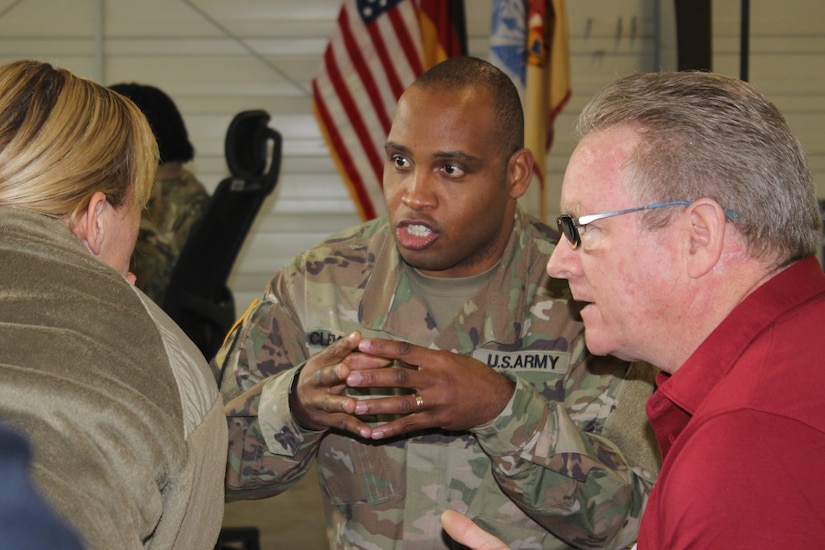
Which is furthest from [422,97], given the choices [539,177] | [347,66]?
[347,66]

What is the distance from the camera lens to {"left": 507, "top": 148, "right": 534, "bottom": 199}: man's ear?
2352 mm

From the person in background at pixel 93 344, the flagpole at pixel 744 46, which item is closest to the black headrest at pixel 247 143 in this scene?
the person in background at pixel 93 344

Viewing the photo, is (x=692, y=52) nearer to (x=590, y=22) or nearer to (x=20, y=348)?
(x=590, y=22)

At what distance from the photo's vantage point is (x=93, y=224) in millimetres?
1441

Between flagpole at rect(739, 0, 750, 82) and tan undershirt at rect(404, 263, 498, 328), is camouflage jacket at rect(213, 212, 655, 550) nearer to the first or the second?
tan undershirt at rect(404, 263, 498, 328)

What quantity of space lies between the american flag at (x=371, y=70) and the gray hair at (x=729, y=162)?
569cm

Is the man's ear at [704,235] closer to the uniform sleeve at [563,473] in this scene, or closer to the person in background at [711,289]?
the person in background at [711,289]

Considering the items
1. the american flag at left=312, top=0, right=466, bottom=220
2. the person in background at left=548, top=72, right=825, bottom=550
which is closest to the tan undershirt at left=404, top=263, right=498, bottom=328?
the person in background at left=548, top=72, right=825, bottom=550

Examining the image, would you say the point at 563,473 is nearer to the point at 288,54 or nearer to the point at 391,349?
the point at 391,349

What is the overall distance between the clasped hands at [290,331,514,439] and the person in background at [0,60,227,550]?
36cm

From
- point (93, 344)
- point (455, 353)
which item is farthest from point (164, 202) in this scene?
point (93, 344)

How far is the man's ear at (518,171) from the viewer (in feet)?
7.72

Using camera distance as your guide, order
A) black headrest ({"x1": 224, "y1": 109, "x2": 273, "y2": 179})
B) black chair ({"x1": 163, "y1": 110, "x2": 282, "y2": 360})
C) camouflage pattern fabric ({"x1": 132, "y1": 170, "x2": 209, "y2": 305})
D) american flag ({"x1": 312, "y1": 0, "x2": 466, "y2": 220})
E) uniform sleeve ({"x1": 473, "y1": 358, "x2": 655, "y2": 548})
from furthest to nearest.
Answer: american flag ({"x1": 312, "y1": 0, "x2": 466, "y2": 220}) < camouflage pattern fabric ({"x1": 132, "y1": 170, "x2": 209, "y2": 305}) < black headrest ({"x1": 224, "y1": 109, "x2": 273, "y2": 179}) < black chair ({"x1": 163, "y1": 110, "x2": 282, "y2": 360}) < uniform sleeve ({"x1": 473, "y1": 358, "x2": 655, "y2": 548})

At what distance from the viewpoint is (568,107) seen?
7621 millimetres
